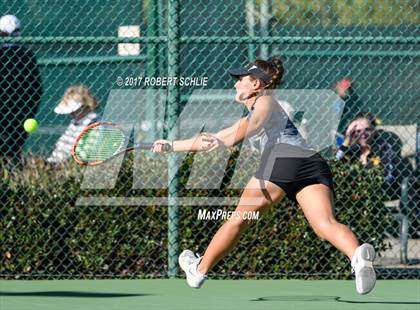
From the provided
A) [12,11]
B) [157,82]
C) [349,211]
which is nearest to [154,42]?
[157,82]

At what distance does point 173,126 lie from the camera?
8273 millimetres

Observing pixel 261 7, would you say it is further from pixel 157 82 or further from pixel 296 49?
pixel 157 82

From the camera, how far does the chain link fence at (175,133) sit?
8.21 metres

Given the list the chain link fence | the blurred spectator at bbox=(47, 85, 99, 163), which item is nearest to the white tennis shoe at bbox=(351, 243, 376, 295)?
the chain link fence

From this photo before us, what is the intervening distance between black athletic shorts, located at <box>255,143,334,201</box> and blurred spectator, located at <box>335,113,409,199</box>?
2573mm

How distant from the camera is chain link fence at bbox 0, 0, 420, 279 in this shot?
8211 millimetres

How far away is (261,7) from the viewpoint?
954cm

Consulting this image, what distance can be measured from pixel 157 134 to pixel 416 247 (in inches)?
104

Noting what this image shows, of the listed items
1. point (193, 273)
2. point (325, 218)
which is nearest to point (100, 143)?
point (193, 273)
